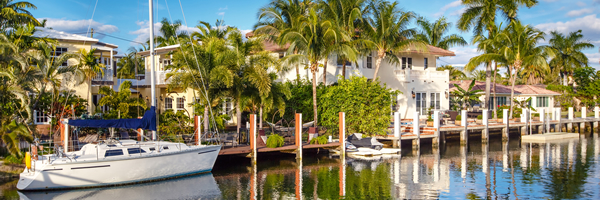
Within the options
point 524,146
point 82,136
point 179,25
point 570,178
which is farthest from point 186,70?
point 179,25

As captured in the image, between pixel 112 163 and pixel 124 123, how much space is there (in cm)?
167

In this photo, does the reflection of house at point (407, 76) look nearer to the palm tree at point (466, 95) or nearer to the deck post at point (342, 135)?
the palm tree at point (466, 95)

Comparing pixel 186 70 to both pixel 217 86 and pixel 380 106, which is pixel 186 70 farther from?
pixel 380 106

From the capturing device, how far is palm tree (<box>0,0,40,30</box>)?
26545mm

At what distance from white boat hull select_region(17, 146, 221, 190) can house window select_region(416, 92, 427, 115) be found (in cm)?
1950

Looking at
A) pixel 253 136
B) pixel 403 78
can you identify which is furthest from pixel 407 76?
pixel 253 136

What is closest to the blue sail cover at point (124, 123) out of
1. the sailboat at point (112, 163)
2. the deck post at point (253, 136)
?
the sailboat at point (112, 163)

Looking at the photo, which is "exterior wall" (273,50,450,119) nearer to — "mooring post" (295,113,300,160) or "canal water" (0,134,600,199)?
"canal water" (0,134,600,199)

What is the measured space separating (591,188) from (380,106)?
11636 millimetres

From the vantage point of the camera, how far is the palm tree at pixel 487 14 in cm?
3619

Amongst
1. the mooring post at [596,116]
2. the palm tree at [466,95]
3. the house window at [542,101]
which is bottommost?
the mooring post at [596,116]

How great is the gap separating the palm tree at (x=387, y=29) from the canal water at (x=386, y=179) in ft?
25.8

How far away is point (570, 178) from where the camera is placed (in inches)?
730

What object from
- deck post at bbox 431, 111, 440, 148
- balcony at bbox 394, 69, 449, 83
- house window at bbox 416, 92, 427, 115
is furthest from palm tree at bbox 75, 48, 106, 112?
house window at bbox 416, 92, 427, 115
